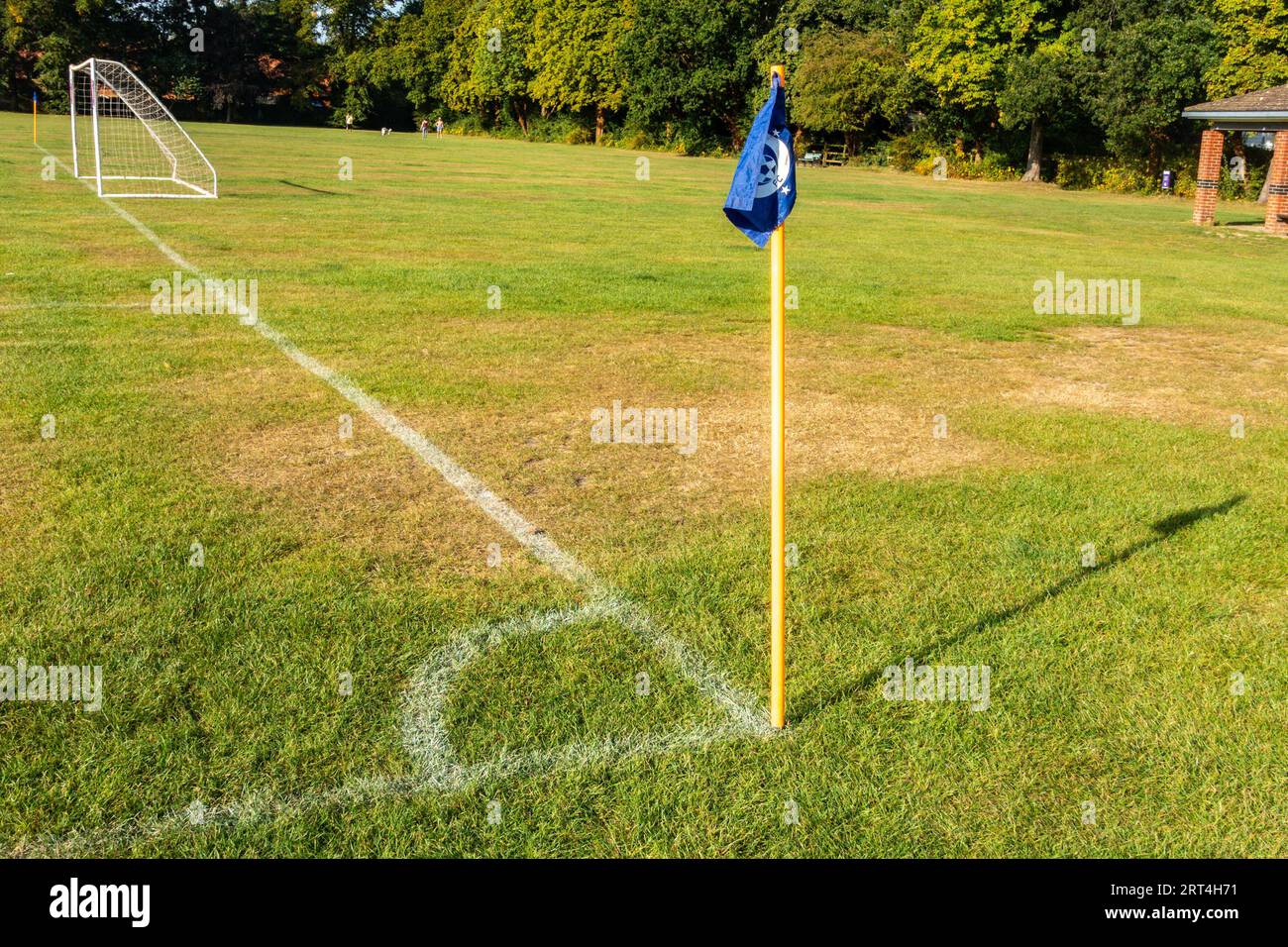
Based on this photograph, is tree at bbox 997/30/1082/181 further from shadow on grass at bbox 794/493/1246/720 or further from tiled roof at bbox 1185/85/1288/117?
shadow on grass at bbox 794/493/1246/720

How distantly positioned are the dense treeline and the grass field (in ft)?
116

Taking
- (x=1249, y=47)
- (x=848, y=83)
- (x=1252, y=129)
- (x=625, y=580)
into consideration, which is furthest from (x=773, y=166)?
(x=848, y=83)

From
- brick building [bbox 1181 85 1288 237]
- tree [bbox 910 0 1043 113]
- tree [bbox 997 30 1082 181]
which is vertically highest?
tree [bbox 910 0 1043 113]

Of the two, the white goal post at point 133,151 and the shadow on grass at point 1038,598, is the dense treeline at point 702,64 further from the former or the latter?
the shadow on grass at point 1038,598

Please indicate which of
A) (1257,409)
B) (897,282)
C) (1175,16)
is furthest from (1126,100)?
(1257,409)

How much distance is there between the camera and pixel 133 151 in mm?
36844

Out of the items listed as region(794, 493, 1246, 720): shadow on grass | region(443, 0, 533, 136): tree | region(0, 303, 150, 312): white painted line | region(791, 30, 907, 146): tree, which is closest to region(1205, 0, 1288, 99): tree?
region(791, 30, 907, 146): tree

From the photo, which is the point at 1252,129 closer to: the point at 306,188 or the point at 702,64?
the point at 306,188

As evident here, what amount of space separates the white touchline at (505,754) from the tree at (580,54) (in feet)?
242

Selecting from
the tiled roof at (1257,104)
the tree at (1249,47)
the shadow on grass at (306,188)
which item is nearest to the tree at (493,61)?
the tree at (1249,47)

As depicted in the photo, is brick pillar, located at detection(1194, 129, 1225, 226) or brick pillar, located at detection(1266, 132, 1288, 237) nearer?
brick pillar, located at detection(1266, 132, 1288, 237)

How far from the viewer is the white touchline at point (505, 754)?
11.3ft

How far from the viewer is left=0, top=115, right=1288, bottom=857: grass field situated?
357cm

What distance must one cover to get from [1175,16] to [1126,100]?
4.04 metres
